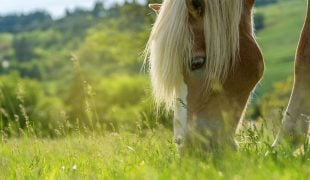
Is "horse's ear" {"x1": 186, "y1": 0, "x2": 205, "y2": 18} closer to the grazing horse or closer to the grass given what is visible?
the grazing horse

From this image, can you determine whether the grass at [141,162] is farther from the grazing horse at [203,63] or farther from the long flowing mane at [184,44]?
the long flowing mane at [184,44]

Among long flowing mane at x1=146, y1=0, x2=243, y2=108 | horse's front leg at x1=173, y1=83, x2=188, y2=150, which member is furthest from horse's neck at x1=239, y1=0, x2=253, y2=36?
horse's front leg at x1=173, y1=83, x2=188, y2=150

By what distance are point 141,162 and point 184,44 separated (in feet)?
3.41

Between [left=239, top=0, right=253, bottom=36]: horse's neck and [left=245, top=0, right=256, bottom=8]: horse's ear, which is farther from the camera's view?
[left=245, top=0, right=256, bottom=8]: horse's ear

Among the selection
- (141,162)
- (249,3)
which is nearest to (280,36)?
(249,3)

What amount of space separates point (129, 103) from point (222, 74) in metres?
57.1

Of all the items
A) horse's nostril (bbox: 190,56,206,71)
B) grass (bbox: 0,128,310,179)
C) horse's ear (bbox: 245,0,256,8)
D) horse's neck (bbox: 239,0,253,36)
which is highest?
horse's ear (bbox: 245,0,256,8)

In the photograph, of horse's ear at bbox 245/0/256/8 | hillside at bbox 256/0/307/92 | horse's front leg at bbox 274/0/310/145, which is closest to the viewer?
horse's front leg at bbox 274/0/310/145

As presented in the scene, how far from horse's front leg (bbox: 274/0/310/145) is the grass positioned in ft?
0.92

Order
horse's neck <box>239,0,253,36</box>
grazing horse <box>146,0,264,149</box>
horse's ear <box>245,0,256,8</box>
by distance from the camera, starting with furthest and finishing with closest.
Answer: horse's ear <box>245,0,256,8</box> < horse's neck <box>239,0,253,36</box> < grazing horse <box>146,0,264,149</box>

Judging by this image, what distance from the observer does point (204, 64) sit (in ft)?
16.3

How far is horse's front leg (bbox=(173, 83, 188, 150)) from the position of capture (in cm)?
463

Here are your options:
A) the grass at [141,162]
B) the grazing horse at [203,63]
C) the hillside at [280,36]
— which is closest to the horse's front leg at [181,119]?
the grazing horse at [203,63]

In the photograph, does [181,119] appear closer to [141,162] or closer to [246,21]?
[141,162]
